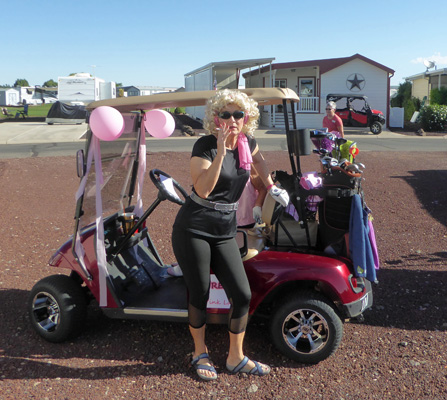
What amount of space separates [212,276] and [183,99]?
4.11 ft

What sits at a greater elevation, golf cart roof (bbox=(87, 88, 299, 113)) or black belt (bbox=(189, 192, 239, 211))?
golf cart roof (bbox=(87, 88, 299, 113))

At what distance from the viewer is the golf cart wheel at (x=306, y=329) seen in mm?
3156

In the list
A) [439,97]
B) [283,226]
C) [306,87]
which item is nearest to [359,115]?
[306,87]

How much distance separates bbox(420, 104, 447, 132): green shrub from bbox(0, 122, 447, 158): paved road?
7.73ft

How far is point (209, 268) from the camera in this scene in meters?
2.90

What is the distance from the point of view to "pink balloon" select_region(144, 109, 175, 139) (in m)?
3.51

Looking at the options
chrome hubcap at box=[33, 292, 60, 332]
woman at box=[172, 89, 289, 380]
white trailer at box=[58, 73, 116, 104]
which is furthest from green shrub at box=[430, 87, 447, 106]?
chrome hubcap at box=[33, 292, 60, 332]

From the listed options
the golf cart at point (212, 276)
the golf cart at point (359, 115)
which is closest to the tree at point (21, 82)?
the golf cart at point (359, 115)

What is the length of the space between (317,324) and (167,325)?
4.18 feet

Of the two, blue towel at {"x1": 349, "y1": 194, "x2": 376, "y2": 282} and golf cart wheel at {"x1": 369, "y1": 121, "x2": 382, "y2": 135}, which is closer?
blue towel at {"x1": 349, "y1": 194, "x2": 376, "y2": 282}

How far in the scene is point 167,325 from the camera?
3.83 meters

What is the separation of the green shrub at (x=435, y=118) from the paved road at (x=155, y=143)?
236 cm

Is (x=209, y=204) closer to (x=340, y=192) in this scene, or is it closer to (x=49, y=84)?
(x=340, y=192)

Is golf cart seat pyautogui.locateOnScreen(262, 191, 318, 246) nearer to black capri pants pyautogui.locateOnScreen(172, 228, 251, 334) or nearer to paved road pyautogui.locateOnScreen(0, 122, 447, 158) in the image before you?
black capri pants pyautogui.locateOnScreen(172, 228, 251, 334)
